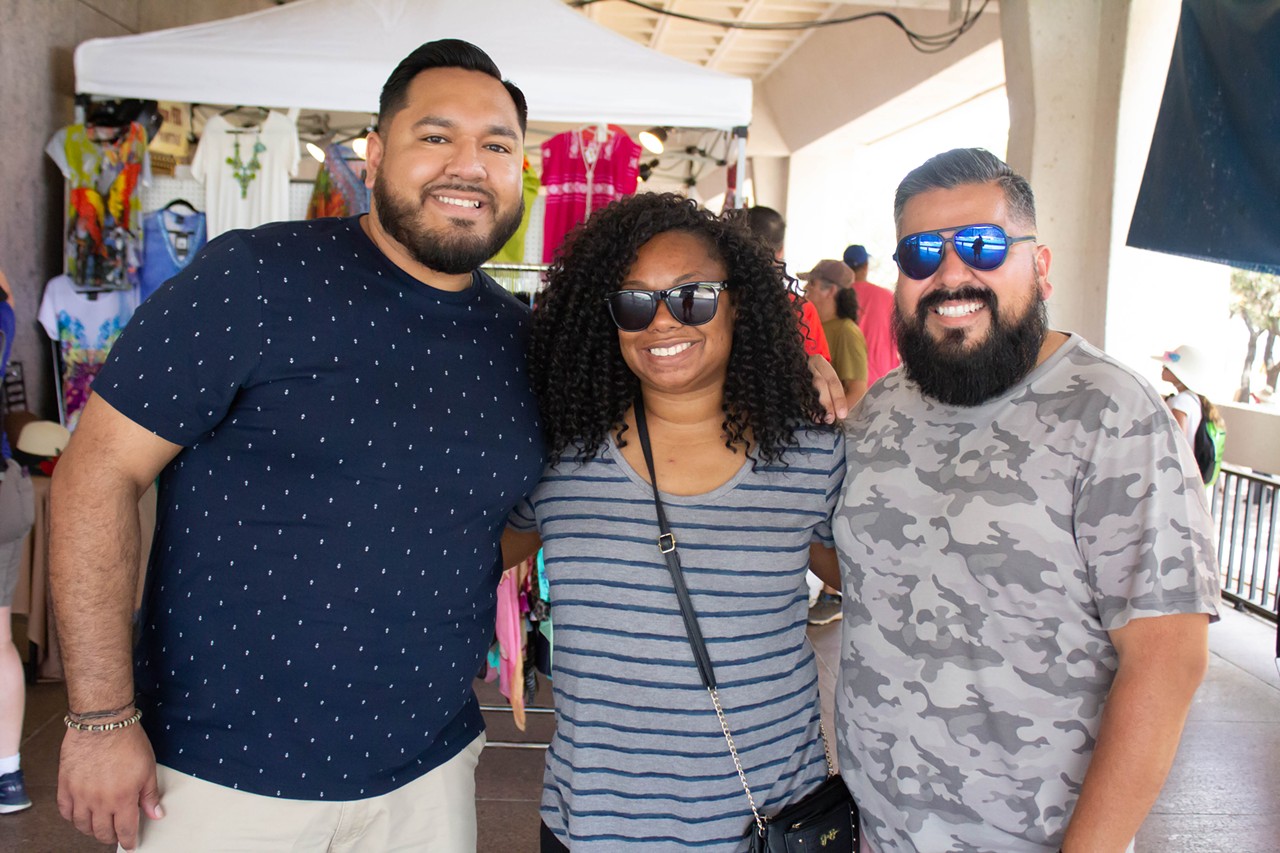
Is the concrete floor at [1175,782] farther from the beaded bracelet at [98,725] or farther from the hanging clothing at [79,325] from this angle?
the beaded bracelet at [98,725]

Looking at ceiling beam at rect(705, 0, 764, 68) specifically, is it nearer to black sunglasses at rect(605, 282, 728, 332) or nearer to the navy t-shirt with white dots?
black sunglasses at rect(605, 282, 728, 332)

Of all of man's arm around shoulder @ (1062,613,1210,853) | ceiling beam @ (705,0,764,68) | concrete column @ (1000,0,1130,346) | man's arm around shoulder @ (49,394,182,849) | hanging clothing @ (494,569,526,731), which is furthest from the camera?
ceiling beam @ (705,0,764,68)

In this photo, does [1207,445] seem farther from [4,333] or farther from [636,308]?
[4,333]

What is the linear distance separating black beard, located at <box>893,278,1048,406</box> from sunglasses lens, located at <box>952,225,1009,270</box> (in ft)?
0.17

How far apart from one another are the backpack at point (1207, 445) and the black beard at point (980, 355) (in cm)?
476

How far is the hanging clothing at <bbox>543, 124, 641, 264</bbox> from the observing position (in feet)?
16.2

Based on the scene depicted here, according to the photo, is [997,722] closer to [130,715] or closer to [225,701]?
[225,701]

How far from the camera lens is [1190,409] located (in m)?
5.72

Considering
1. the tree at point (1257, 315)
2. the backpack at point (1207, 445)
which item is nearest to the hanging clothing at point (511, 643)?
the backpack at point (1207, 445)

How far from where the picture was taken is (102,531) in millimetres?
1628

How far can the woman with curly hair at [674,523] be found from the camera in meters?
1.80

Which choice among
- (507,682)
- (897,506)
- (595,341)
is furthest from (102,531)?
(507,682)

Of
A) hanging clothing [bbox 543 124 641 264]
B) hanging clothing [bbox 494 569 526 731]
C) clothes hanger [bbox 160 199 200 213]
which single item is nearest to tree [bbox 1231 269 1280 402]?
hanging clothing [bbox 543 124 641 264]

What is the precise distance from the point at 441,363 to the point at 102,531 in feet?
2.21
